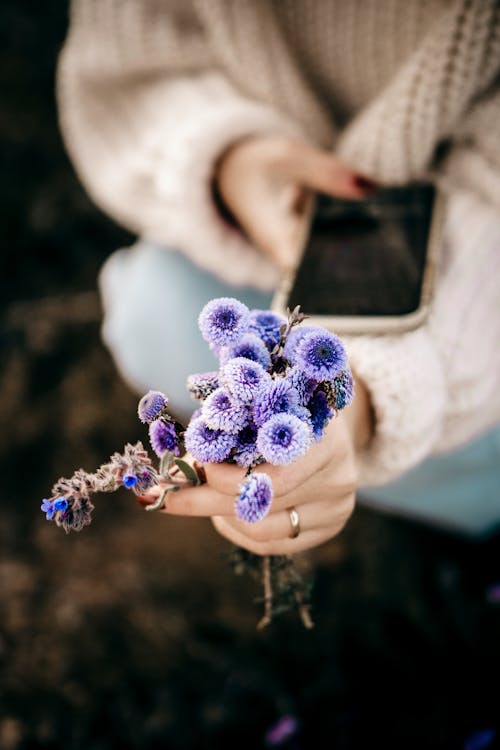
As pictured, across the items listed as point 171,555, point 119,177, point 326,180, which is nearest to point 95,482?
point 326,180

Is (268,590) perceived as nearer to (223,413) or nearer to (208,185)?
(223,413)

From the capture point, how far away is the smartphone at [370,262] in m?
0.93

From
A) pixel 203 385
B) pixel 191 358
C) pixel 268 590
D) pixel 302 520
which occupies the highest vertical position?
pixel 203 385

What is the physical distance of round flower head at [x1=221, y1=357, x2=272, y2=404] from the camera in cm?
52

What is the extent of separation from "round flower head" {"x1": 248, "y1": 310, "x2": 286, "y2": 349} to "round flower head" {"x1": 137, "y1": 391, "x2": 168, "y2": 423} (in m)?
0.12

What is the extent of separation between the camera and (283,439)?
516 mm

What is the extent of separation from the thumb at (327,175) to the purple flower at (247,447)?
0.71m

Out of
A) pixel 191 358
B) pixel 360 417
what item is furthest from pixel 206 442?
pixel 191 358

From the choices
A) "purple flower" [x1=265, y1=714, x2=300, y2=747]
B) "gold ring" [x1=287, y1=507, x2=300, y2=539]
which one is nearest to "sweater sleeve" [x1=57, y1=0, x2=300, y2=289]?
"gold ring" [x1=287, y1=507, x2=300, y2=539]

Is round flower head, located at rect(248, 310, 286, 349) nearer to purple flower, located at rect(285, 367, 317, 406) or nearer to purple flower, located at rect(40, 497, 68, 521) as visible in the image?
purple flower, located at rect(285, 367, 317, 406)

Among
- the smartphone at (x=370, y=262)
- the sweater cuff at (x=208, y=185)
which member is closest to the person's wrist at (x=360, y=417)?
the smartphone at (x=370, y=262)

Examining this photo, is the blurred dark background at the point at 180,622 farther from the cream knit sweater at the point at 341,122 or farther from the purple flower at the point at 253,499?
the purple flower at the point at 253,499

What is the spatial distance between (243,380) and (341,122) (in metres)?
1.20

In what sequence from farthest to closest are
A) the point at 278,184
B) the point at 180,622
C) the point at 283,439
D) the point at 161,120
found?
the point at 180,622 < the point at 161,120 < the point at 278,184 < the point at 283,439
